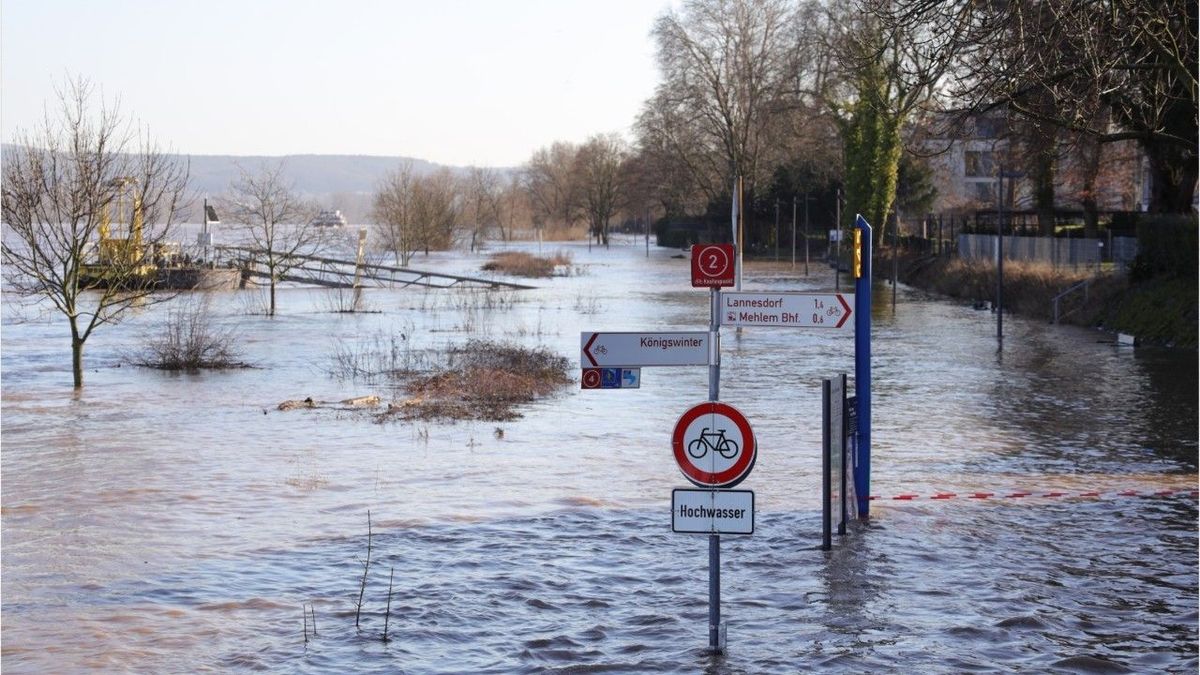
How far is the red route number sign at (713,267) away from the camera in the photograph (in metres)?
8.03

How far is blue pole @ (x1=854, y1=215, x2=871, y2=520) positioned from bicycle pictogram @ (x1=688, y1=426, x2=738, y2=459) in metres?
2.89

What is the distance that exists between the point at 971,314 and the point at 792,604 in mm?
32225

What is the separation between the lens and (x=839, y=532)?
1105 cm

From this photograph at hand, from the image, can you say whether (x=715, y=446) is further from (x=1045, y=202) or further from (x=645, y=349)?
(x=1045, y=202)

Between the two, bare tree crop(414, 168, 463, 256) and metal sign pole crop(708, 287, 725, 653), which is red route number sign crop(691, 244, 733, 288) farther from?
bare tree crop(414, 168, 463, 256)

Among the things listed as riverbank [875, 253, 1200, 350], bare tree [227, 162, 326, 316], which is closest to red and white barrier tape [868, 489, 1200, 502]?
riverbank [875, 253, 1200, 350]

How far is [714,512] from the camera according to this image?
7.41 m

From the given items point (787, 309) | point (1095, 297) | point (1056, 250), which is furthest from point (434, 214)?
point (787, 309)

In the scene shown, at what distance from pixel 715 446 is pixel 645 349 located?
28.2 inches

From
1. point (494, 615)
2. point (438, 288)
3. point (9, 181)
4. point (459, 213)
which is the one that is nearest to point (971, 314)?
point (438, 288)

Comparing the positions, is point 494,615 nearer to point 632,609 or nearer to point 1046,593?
point 632,609

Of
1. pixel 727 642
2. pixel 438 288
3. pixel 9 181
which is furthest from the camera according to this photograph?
pixel 438 288

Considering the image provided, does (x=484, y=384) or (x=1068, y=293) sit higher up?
(x=1068, y=293)

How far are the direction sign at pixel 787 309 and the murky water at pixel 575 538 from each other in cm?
181
